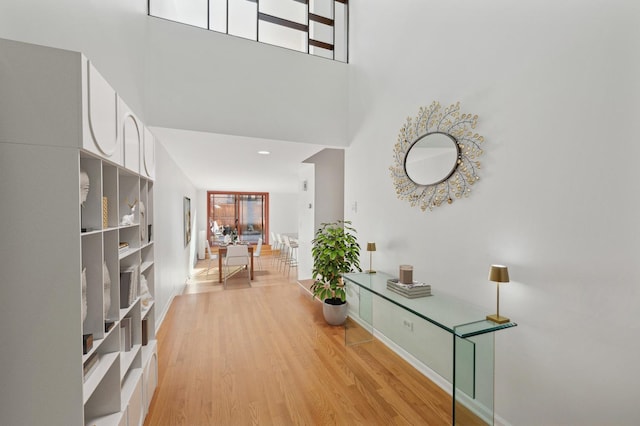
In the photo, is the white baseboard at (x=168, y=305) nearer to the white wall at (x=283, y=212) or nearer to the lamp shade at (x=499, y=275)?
the lamp shade at (x=499, y=275)

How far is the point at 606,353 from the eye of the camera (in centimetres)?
140

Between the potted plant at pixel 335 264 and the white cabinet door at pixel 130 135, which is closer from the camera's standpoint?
the white cabinet door at pixel 130 135

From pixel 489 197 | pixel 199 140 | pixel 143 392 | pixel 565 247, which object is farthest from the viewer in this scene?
pixel 199 140

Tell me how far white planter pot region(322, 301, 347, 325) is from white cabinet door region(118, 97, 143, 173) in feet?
8.54

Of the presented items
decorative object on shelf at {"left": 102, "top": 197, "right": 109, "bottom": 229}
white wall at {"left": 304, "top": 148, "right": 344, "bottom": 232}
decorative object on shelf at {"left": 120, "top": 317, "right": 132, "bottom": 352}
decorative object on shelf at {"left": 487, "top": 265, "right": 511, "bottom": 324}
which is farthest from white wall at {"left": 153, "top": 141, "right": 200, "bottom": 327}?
decorative object on shelf at {"left": 487, "top": 265, "right": 511, "bottom": 324}

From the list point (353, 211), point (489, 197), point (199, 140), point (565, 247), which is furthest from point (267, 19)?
point (565, 247)

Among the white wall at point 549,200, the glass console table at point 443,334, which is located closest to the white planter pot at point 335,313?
the glass console table at point 443,334

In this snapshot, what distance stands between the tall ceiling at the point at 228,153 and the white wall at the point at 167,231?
0.85 feet

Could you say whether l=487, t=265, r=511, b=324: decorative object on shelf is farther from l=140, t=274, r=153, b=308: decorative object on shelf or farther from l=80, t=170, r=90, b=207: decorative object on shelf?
l=140, t=274, r=153, b=308: decorative object on shelf

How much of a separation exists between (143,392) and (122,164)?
4.89 ft

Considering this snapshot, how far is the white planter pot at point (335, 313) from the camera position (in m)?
3.47

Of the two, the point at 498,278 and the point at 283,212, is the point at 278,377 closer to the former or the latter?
the point at 498,278

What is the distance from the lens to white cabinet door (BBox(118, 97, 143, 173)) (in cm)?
147

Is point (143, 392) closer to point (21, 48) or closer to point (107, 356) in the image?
point (107, 356)
